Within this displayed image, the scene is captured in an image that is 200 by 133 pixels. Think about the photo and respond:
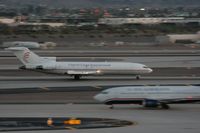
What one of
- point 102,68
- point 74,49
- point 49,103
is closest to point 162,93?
point 49,103

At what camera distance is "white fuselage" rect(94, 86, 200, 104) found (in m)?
65.3

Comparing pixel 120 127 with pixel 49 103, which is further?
pixel 49 103

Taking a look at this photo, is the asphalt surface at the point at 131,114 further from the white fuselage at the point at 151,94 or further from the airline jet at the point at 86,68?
the airline jet at the point at 86,68

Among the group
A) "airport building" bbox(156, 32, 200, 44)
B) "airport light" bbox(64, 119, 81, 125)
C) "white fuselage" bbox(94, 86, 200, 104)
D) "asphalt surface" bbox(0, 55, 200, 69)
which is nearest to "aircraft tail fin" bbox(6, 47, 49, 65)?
"asphalt surface" bbox(0, 55, 200, 69)

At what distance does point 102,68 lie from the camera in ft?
310

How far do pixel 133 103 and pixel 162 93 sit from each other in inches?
119

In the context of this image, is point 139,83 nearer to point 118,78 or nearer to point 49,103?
point 118,78

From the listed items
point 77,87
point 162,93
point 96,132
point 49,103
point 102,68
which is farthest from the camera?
point 102,68

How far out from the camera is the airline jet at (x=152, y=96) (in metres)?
65.4

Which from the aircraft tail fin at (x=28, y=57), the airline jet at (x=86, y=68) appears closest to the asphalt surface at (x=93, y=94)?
the airline jet at (x=86, y=68)

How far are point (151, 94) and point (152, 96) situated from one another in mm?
224

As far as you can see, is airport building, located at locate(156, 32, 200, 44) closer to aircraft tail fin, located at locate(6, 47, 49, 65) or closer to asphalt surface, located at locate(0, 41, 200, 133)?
asphalt surface, located at locate(0, 41, 200, 133)

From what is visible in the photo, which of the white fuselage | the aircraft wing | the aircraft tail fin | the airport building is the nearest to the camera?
the white fuselage

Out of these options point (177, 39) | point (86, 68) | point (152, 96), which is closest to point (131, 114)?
point (152, 96)
